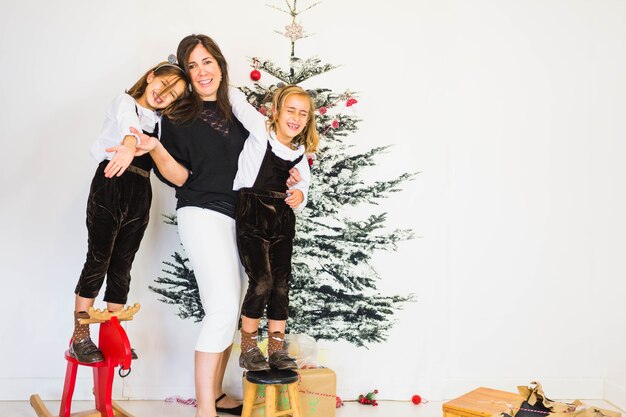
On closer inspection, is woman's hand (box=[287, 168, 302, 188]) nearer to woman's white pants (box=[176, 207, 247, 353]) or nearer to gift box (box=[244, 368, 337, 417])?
woman's white pants (box=[176, 207, 247, 353])

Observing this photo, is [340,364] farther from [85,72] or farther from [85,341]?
[85,72]

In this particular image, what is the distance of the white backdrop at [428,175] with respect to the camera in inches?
109

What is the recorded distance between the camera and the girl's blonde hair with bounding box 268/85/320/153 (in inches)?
95.6

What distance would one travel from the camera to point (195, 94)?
240 cm

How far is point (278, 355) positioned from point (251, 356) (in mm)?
115

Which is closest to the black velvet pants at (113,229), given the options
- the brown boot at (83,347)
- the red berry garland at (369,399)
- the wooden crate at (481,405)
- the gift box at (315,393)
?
the brown boot at (83,347)

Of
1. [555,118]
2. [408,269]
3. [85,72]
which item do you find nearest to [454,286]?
[408,269]

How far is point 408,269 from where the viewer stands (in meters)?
2.96

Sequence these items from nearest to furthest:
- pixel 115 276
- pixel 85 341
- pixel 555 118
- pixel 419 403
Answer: pixel 85 341
pixel 115 276
pixel 419 403
pixel 555 118

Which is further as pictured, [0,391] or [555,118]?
[555,118]

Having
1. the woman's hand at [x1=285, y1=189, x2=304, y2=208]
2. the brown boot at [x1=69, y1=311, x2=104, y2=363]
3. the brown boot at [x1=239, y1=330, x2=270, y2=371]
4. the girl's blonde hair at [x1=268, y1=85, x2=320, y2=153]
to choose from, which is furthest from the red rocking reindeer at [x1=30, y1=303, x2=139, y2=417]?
the girl's blonde hair at [x1=268, y1=85, x2=320, y2=153]

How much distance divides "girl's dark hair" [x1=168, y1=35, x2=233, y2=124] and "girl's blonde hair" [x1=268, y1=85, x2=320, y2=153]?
187 millimetres

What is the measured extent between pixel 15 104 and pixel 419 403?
241 cm

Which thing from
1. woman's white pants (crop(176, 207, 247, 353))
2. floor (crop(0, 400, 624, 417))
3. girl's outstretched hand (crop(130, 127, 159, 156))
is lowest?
floor (crop(0, 400, 624, 417))
